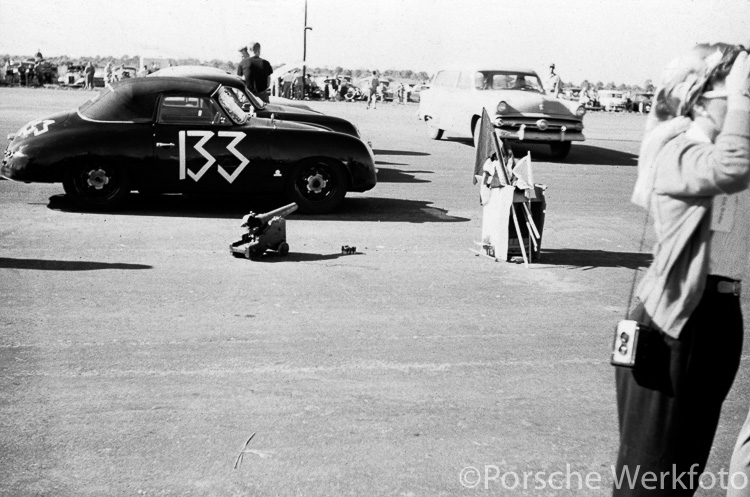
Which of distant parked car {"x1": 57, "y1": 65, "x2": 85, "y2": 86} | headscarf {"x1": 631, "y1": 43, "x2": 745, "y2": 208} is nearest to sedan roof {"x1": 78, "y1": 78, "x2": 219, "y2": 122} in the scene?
headscarf {"x1": 631, "y1": 43, "x2": 745, "y2": 208}

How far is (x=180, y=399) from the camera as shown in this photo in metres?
4.79

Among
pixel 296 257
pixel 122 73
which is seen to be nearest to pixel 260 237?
pixel 296 257

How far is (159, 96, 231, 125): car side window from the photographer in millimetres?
10070

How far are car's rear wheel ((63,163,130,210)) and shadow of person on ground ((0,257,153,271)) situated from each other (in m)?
2.27

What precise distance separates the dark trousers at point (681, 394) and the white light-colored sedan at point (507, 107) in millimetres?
14579

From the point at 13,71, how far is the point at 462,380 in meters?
45.8

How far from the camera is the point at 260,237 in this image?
808cm

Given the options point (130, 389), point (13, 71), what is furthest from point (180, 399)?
point (13, 71)

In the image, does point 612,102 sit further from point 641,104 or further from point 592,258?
point 592,258

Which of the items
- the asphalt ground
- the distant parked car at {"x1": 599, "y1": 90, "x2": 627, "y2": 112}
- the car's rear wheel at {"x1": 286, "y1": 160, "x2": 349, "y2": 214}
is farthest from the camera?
the distant parked car at {"x1": 599, "y1": 90, "x2": 627, "y2": 112}

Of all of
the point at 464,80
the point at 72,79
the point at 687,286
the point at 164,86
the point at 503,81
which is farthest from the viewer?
the point at 72,79

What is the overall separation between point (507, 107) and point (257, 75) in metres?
4.93

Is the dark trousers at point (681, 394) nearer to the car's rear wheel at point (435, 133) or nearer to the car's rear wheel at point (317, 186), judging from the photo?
the car's rear wheel at point (317, 186)

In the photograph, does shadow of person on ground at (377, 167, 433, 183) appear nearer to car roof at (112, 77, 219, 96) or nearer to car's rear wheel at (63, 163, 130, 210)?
car roof at (112, 77, 219, 96)
